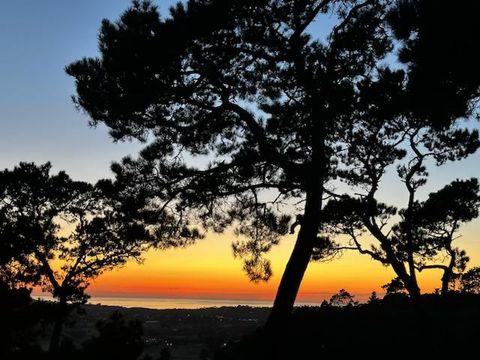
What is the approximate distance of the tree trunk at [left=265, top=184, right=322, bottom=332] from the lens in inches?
389

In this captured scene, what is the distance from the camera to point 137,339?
7.65 meters

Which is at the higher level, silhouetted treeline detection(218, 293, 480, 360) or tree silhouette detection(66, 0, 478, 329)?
tree silhouette detection(66, 0, 478, 329)

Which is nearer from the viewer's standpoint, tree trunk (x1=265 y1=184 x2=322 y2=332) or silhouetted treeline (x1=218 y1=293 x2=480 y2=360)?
tree trunk (x1=265 y1=184 x2=322 y2=332)

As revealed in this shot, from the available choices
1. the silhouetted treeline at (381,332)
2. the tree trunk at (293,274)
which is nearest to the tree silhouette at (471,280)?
the silhouetted treeline at (381,332)

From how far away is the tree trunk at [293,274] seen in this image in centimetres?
988

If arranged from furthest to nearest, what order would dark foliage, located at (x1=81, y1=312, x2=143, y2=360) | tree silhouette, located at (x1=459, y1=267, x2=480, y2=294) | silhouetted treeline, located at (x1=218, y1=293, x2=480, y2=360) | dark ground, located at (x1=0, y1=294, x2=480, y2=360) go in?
tree silhouette, located at (x1=459, y1=267, x2=480, y2=294), silhouetted treeline, located at (x1=218, y1=293, x2=480, y2=360), dark ground, located at (x1=0, y1=294, x2=480, y2=360), dark foliage, located at (x1=81, y1=312, x2=143, y2=360)

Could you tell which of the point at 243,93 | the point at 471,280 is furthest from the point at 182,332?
the point at 243,93

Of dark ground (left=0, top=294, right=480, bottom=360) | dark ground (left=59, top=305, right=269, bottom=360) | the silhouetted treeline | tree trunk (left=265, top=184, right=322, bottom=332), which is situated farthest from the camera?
dark ground (left=59, top=305, right=269, bottom=360)

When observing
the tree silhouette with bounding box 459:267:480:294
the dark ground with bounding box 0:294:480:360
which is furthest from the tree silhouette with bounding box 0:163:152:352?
the tree silhouette with bounding box 459:267:480:294

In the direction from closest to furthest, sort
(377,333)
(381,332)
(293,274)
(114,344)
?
(114,344), (293,274), (377,333), (381,332)

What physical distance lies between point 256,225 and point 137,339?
18.4 feet

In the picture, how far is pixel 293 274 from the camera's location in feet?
33.0

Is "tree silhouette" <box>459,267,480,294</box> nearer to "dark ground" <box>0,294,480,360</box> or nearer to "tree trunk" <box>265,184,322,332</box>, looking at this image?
"dark ground" <box>0,294,480,360</box>

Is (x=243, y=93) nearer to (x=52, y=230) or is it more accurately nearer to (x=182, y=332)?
(x=52, y=230)
